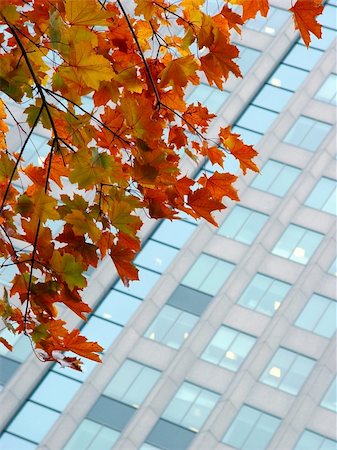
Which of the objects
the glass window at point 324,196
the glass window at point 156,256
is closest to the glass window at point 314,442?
the glass window at point 156,256

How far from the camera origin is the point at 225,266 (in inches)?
1457

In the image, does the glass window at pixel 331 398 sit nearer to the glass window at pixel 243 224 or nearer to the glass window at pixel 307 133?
the glass window at pixel 243 224

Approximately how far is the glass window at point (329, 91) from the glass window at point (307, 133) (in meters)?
1.07

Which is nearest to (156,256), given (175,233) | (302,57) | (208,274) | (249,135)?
(175,233)

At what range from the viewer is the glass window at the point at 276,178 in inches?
1534

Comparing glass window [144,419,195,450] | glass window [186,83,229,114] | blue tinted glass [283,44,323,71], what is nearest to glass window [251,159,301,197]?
glass window [186,83,229,114]

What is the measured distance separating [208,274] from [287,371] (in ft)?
15.2

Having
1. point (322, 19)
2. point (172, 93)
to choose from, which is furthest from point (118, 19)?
point (322, 19)

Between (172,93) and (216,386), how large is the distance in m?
30.5

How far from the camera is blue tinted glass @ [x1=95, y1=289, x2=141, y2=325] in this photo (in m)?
36.2

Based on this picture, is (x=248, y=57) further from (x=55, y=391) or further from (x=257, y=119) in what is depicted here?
(x=55, y=391)

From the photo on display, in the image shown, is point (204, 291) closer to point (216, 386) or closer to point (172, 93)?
point (216, 386)

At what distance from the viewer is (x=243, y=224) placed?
38.1m

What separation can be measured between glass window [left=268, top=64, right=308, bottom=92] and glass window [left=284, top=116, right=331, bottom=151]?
1.89 m
